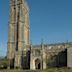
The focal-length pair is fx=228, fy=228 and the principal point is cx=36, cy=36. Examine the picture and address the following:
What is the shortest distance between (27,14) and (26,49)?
16445mm

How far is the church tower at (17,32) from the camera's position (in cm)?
7381

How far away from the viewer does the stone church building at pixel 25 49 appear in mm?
64688

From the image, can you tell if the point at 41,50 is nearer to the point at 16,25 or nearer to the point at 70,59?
the point at 70,59

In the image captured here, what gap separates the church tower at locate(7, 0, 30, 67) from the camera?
73.8 metres

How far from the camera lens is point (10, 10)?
265 feet

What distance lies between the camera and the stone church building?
6469 centimetres

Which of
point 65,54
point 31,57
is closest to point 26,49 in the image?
point 31,57

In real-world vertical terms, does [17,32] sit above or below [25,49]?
above

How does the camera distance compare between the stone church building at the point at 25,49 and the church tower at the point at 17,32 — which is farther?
the church tower at the point at 17,32

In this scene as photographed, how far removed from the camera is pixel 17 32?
7738 centimetres

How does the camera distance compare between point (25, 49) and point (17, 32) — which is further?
point (17, 32)

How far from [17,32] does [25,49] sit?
23.5 ft

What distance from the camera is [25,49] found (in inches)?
2908

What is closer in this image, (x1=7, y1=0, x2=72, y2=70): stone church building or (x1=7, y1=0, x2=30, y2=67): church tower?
(x1=7, y1=0, x2=72, y2=70): stone church building
